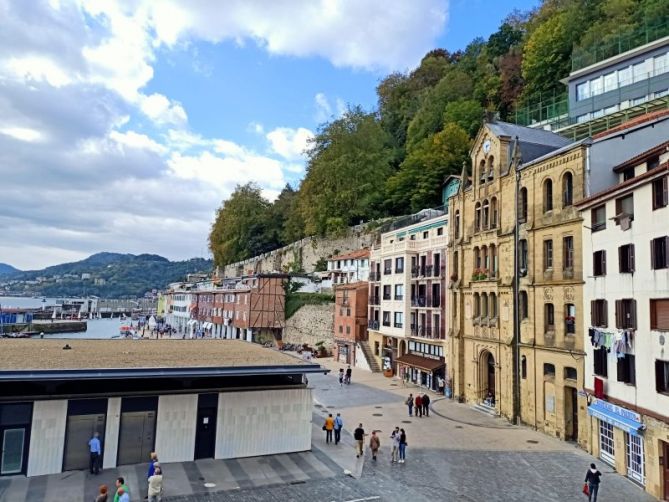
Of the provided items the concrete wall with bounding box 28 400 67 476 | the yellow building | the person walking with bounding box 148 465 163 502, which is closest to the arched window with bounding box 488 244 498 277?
the yellow building

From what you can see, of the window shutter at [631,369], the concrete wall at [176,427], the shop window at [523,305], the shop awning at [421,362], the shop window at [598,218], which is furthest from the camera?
the shop awning at [421,362]

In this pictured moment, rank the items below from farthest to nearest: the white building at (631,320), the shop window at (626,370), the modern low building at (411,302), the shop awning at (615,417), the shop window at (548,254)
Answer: the modern low building at (411,302) → the shop window at (548,254) → the shop window at (626,370) → the shop awning at (615,417) → the white building at (631,320)

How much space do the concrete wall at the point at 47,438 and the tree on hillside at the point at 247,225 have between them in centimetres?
8687

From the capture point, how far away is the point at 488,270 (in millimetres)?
35031

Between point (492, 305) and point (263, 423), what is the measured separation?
19214mm

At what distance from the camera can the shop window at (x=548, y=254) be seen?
2897cm

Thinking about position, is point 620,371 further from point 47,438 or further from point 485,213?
point 47,438

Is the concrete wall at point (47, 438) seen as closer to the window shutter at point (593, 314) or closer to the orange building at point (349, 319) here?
the window shutter at point (593, 314)

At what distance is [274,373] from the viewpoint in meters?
21.9

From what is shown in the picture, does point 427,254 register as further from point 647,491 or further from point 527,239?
point 647,491

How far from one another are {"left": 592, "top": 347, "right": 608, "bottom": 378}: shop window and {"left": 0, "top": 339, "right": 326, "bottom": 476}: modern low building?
13669mm

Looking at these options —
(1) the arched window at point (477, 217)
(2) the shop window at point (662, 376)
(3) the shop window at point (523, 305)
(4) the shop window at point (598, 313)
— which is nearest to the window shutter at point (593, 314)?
(4) the shop window at point (598, 313)

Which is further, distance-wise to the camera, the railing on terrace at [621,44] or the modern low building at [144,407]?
the railing on terrace at [621,44]

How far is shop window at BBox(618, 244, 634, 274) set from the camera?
70.3 ft
